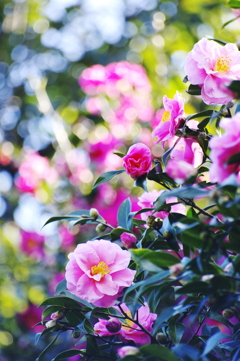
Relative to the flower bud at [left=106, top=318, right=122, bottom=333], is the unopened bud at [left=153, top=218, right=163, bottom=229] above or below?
above

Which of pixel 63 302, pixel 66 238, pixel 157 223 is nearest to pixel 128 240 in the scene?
pixel 157 223

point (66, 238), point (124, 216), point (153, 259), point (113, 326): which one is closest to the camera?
point (153, 259)

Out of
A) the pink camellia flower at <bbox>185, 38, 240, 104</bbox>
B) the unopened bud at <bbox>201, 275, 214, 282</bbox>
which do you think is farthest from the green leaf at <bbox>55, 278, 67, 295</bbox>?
the pink camellia flower at <bbox>185, 38, 240, 104</bbox>

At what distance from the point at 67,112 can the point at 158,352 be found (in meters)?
2.10

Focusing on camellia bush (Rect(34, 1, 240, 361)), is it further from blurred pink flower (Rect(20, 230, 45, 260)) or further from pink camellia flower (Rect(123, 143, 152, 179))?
blurred pink flower (Rect(20, 230, 45, 260))

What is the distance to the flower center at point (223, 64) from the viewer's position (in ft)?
2.54

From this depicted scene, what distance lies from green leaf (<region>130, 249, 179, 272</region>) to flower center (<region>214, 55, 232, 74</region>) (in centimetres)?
34

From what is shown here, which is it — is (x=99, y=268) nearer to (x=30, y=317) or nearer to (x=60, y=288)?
(x=60, y=288)

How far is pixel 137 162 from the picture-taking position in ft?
2.62

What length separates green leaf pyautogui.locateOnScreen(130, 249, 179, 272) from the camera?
0.62 meters

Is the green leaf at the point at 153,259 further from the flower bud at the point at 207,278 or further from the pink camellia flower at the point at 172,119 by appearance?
the pink camellia flower at the point at 172,119

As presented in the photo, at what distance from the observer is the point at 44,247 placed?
2.72m

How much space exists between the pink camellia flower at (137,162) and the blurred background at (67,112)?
1217 mm

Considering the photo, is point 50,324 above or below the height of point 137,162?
below
